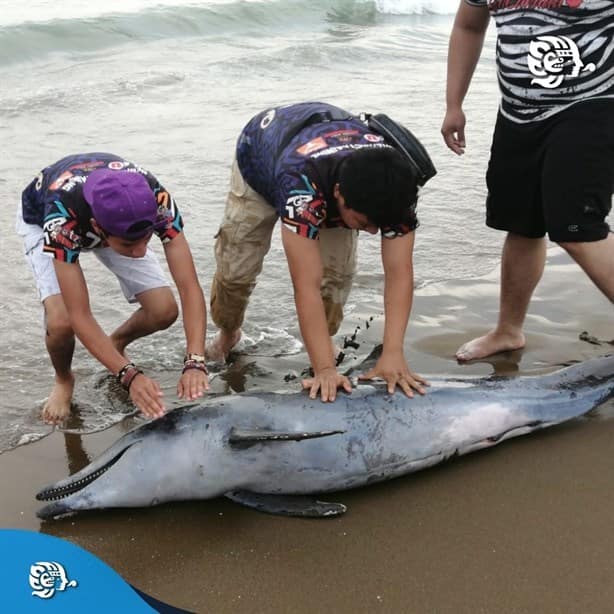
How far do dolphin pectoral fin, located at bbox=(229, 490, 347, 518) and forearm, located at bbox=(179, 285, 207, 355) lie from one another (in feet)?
2.63

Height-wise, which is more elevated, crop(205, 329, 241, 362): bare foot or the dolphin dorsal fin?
the dolphin dorsal fin

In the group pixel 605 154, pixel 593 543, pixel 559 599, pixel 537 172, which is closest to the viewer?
pixel 559 599

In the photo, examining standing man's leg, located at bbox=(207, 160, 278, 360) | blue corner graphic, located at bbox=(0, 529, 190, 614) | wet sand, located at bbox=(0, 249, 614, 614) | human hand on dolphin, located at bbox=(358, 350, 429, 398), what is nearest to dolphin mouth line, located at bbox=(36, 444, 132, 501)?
wet sand, located at bbox=(0, 249, 614, 614)

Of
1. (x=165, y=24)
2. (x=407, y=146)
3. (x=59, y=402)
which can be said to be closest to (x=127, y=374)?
(x=59, y=402)

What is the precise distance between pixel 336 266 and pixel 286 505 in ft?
5.39

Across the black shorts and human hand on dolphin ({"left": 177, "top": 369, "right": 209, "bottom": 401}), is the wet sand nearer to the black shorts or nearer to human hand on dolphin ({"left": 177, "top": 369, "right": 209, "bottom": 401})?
human hand on dolphin ({"left": 177, "top": 369, "right": 209, "bottom": 401})

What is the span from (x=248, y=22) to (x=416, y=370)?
14894 millimetres

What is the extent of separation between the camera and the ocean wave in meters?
15.2

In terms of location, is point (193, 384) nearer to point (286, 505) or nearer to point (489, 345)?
point (286, 505)

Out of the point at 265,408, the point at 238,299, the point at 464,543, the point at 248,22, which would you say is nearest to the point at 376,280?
the point at 238,299

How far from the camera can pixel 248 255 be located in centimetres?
489

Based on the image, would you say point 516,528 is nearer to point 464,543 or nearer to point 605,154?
point 464,543

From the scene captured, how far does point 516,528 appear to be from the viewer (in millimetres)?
3426

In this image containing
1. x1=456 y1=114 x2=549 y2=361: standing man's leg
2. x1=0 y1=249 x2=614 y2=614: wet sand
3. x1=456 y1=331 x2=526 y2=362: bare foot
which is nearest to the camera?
x1=0 y1=249 x2=614 y2=614: wet sand
